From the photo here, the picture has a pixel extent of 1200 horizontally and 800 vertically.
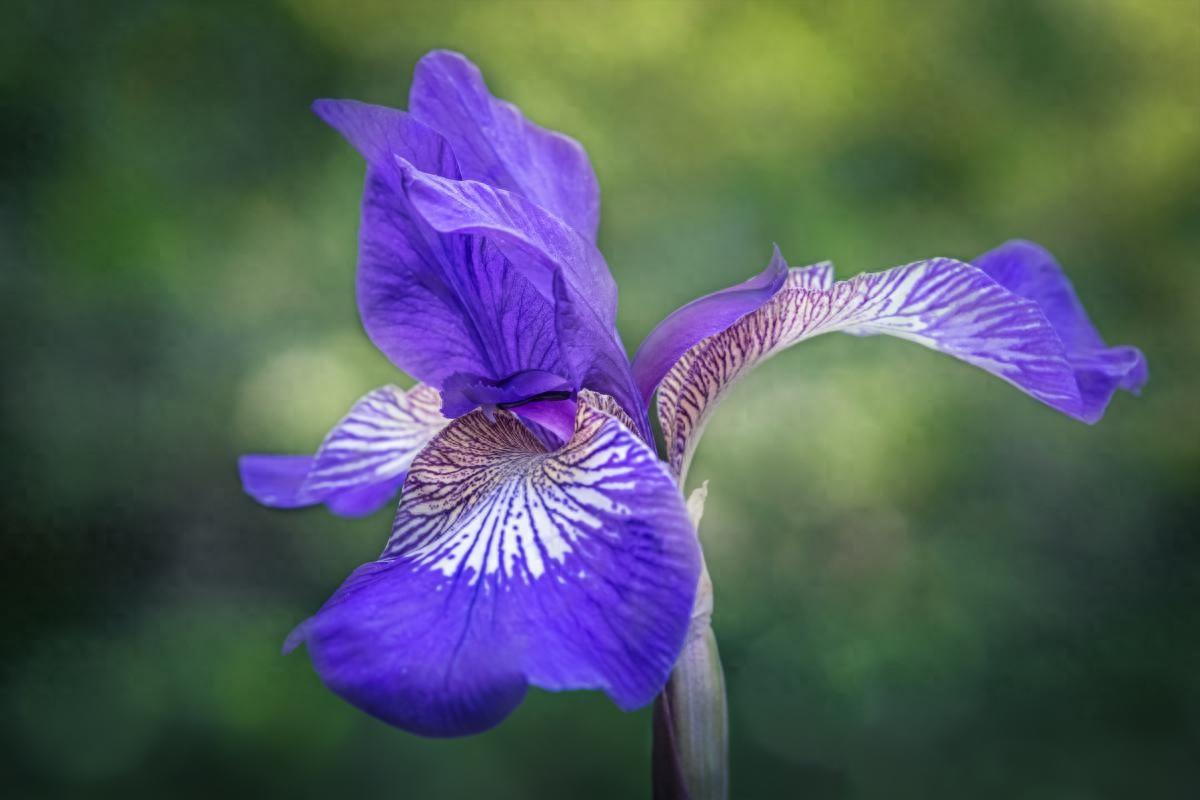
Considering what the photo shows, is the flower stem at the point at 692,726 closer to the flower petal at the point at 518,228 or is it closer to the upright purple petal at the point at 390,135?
the flower petal at the point at 518,228

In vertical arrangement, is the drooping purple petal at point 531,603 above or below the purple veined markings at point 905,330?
below

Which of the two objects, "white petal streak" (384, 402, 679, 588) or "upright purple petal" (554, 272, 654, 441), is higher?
"upright purple petal" (554, 272, 654, 441)

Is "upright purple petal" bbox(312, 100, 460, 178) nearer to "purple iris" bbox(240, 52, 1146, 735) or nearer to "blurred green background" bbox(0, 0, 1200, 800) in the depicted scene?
"purple iris" bbox(240, 52, 1146, 735)

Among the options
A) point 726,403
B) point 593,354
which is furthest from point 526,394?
point 726,403

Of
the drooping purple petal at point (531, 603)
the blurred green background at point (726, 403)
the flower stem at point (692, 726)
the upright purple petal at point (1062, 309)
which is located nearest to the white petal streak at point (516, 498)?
the drooping purple petal at point (531, 603)

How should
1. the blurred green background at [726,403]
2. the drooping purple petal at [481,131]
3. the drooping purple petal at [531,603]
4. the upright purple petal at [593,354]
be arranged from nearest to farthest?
the drooping purple petal at [531,603]
the upright purple petal at [593,354]
the drooping purple petal at [481,131]
the blurred green background at [726,403]

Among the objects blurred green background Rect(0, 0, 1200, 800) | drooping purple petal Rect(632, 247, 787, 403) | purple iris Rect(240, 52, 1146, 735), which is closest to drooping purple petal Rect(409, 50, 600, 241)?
purple iris Rect(240, 52, 1146, 735)
